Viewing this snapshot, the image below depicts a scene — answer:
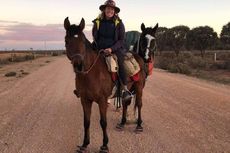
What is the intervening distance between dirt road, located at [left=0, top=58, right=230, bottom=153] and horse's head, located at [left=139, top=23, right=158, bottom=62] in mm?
1744

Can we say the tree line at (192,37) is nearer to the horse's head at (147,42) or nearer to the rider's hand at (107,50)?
the horse's head at (147,42)

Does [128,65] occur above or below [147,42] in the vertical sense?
below

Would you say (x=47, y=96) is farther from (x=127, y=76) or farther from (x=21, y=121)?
(x=127, y=76)

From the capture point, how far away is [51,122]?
907 centimetres

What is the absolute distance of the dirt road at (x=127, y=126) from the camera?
690 cm

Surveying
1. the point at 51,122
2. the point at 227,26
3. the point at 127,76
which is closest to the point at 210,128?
the point at 127,76

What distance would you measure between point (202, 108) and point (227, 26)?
45280 millimetres

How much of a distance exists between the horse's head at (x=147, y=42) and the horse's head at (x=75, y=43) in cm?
305

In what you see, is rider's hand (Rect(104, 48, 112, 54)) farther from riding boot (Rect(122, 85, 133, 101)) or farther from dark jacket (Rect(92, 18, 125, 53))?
riding boot (Rect(122, 85, 133, 101))

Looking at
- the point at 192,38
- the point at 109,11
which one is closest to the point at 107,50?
the point at 109,11

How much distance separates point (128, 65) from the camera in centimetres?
776

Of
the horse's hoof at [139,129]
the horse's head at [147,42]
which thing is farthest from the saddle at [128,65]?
the horse's hoof at [139,129]

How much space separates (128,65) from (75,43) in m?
2.32

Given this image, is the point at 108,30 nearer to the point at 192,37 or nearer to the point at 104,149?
the point at 104,149
